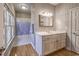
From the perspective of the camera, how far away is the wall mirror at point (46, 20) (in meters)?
1.41

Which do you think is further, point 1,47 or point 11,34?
point 11,34

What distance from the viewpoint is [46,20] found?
145cm

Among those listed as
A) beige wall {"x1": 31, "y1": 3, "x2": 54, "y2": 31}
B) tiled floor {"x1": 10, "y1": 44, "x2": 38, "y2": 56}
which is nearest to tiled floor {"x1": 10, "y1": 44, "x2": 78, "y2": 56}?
tiled floor {"x1": 10, "y1": 44, "x2": 38, "y2": 56}

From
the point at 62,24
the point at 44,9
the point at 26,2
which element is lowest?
the point at 62,24

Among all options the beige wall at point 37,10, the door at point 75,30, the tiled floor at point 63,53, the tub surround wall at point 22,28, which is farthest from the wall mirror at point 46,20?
the tiled floor at point 63,53

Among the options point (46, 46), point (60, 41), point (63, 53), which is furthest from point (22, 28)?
point (63, 53)

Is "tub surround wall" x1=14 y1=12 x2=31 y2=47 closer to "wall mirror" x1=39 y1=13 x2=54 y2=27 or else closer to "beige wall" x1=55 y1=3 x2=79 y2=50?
"wall mirror" x1=39 y1=13 x2=54 y2=27

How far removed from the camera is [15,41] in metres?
1.40

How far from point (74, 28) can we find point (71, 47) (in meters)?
0.34

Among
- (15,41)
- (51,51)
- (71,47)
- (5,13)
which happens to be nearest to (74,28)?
(71,47)

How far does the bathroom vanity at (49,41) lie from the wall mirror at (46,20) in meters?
0.15

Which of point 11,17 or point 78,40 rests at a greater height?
point 11,17

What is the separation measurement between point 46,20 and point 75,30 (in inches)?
20.8

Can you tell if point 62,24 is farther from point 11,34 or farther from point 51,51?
point 11,34
